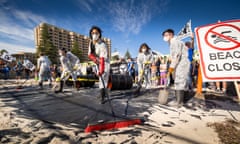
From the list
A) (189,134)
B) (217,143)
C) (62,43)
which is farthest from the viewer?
(62,43)

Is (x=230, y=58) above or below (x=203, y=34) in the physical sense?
below

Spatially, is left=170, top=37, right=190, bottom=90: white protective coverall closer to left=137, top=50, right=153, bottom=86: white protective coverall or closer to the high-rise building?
left=137, top=50, right=153, bottom=86: white protective coverall

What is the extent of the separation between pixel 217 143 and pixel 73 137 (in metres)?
1.69

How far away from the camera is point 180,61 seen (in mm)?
2734

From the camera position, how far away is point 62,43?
72.8 m

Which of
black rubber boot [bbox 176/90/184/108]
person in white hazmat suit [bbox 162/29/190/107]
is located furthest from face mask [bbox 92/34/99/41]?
black rubber boot [bbox 176/90/184/108]

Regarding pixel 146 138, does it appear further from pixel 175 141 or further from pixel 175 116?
pixel 175 116

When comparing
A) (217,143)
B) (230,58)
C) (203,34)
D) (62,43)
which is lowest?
(217,143)

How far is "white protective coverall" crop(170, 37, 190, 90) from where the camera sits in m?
2.66

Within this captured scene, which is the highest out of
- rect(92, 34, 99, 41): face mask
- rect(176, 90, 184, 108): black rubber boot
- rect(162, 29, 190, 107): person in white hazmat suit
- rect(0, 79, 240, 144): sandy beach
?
rect(92, 34, 99, 41): face mask

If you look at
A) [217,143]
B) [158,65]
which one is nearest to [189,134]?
[217,143]

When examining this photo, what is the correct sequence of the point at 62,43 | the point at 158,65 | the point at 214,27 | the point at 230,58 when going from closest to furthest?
the point at 230,58
the point at 214,27
the point at 158,65
the point at 62,43

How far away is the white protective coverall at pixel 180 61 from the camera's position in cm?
266

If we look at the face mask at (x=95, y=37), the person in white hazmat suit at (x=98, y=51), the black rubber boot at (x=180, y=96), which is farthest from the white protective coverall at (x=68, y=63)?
the black rubber boot at (x=180, y=96)
